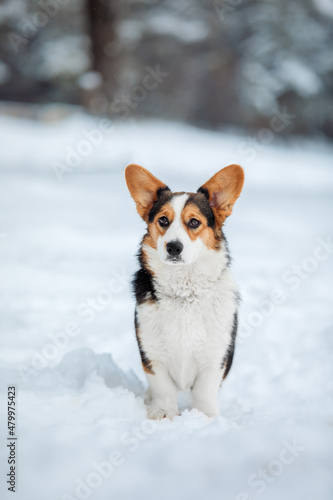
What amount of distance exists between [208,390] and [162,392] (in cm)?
26

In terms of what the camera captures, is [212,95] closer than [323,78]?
No

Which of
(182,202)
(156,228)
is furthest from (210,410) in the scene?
(182,202)

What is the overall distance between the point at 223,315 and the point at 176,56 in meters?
16.3

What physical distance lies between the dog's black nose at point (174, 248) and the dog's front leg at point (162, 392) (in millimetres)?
691

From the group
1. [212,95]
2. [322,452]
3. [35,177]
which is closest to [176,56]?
[212,95]

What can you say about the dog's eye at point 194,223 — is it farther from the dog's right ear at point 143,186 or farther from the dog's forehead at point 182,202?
the dog's right ear at point 143,186

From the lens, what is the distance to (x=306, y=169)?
1351cm

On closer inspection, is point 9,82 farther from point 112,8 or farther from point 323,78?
point 323,78

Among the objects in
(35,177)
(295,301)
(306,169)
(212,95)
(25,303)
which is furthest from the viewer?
(212,95)

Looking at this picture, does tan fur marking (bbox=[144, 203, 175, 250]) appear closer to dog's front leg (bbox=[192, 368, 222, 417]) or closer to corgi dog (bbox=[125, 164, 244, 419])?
corgi dog (bbox=[125, 164, 244, 419])

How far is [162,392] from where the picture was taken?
106 inches

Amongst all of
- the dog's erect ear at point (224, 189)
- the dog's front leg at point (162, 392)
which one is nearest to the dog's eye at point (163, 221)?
the dog's erect ear at point (224, 189)

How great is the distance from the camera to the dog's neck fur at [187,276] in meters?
2.67

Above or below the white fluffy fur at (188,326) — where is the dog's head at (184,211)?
above
